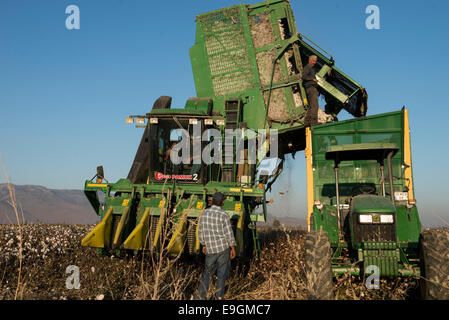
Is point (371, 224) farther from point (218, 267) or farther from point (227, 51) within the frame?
point (227, 51)

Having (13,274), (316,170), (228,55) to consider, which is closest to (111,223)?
(13,274)

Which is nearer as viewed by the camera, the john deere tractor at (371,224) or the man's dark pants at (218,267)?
the john deere tractor at (371,224)

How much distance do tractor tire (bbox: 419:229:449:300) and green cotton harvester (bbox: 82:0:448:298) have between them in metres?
0.25

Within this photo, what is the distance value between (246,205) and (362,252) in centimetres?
402

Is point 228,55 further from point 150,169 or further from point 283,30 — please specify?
point 150,169

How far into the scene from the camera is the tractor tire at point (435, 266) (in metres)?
4.52

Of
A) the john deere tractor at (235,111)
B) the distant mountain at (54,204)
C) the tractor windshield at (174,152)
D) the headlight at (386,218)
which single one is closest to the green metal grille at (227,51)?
the john deere tractor at (235,111)

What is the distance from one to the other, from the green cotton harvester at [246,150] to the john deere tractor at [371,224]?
0.02 metres

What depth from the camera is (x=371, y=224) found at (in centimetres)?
513

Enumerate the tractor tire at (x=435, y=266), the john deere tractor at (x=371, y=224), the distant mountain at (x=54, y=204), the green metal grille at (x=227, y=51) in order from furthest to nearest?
1. the distant mountain at (x=54, y=204)
2. the green metal grille at (x=227, y=51)
3. the john deere tractor at (x=371, y=224)
4. the tractor tire at (x=435, y=266)

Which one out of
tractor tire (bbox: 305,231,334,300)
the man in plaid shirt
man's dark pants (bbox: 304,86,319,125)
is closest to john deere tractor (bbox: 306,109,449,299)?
tractor tire (bbox: 305,231,334,300)

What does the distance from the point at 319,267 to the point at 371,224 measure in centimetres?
93

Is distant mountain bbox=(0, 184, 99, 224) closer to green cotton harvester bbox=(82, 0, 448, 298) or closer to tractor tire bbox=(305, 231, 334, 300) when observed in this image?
green cotton harvester bbox=(82, 0, 448, 298)

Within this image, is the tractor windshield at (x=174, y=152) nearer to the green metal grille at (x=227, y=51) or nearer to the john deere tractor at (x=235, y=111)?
the john deere tractor at (x=235, y=111)
